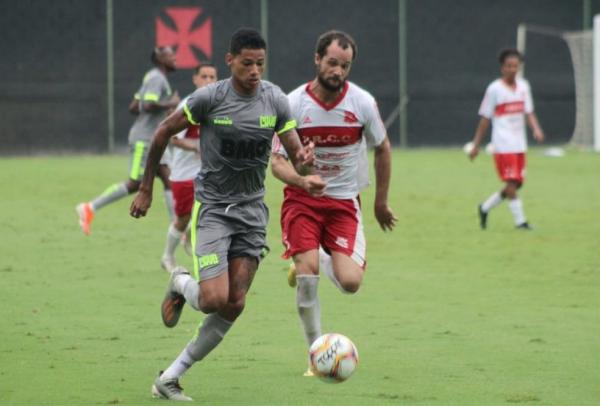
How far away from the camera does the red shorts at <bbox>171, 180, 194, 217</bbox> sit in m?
13.3

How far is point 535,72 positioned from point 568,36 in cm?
133

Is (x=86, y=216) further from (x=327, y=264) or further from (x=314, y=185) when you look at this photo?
(x=314, y=185)

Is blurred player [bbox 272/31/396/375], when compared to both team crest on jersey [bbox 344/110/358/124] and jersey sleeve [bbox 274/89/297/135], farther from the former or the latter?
jersey sleeve [bbox 274/89/297/135]

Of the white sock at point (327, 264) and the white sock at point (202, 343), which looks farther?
the white sock at point (327, 264)

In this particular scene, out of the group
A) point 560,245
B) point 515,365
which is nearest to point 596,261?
point 560,245

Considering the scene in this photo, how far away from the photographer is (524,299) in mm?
11594

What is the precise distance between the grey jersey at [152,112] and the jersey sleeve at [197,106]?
7.72 metres

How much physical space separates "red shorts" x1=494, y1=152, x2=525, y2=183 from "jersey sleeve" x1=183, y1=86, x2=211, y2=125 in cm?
1029

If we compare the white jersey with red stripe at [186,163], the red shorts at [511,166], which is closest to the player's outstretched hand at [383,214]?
the white jersey with red stripe at [186,163]

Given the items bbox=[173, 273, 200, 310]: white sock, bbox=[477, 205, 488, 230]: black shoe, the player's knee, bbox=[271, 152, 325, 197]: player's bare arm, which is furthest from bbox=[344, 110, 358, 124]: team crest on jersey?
bbox=[477, 205, 488, 230]: black shoe

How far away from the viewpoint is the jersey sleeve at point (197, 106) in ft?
25.1

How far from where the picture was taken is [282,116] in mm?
7863

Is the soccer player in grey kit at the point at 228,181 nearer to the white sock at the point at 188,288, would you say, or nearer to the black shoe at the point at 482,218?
the white sock at the point at 188,288

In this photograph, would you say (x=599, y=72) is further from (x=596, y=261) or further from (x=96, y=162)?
(x=596, y=261)
